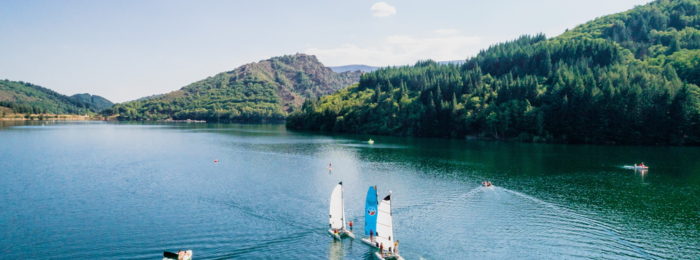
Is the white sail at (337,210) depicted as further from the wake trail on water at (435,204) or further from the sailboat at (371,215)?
the wake trail on water at (435,204)

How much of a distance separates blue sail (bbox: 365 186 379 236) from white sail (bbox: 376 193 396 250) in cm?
208

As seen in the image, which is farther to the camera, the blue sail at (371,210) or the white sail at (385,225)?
the blue sail at (371,210)

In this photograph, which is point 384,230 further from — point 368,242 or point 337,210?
point 337,210

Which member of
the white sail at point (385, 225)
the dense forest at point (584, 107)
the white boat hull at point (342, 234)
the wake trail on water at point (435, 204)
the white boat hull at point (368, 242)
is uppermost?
the dense forest at point (584, 107)

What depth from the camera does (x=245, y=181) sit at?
7638cm

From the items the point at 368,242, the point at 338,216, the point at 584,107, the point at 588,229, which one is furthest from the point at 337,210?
the point at 584,107

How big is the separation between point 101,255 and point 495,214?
4254 centimetres

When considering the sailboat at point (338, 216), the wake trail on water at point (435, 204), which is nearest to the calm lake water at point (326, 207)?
the wake trail on water at point (435, 204)

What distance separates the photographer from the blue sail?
41.3m

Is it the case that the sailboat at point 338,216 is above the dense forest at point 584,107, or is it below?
below

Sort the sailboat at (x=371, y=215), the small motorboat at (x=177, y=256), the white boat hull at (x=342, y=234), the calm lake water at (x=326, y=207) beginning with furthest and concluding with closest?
the white boat hull at (x=342, y=234)
the sailboat at (x=371, y=215)
the calm lake water at (x=326, y=207)
the small motorboat at (x=177, y=256)

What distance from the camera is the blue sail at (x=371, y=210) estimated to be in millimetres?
41344

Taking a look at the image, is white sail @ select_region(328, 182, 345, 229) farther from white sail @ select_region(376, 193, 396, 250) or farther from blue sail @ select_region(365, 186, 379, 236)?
white sail @ select_region(376, 193, 396, 250)

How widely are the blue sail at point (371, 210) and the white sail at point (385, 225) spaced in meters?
2.08
